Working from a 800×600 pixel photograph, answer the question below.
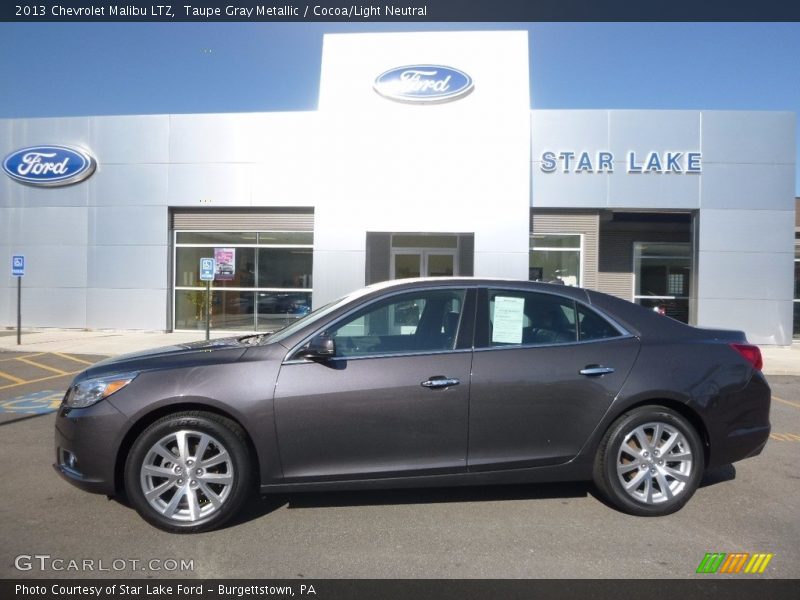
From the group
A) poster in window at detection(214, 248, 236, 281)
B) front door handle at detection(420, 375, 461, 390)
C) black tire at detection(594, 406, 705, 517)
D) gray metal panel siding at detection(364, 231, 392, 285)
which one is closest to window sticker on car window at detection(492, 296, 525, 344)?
front door handle at detection(420, 375, 461, 390)

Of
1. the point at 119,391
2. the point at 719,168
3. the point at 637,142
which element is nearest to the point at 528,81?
the point at 637,142

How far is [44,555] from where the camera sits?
315 cm

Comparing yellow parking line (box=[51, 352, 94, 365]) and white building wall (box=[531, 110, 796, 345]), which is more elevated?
white building wall (box=[531, 110, 796, 345])

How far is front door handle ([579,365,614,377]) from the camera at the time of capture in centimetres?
365

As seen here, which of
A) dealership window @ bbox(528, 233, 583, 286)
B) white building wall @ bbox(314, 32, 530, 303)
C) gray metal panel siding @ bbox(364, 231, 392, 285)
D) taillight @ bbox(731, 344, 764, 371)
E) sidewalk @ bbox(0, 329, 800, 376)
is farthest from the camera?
dealership window @ bbox(528, 233, 583, 286)

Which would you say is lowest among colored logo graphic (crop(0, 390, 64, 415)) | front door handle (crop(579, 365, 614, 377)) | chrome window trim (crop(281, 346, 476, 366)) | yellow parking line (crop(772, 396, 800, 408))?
colored logo graphic (crop(0, 390, 64, 415))

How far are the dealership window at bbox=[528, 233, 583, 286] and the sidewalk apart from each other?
4.96 m

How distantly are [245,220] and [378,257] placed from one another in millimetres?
4115

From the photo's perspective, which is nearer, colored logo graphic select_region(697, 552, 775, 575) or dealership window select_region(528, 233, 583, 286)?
colored logo graphic select_region(697, 552, 775, 575)

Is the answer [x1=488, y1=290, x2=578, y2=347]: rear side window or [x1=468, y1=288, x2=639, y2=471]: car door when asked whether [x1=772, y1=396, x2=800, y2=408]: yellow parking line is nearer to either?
[x1=468, y1=288, x2=639, y2=471]: car door

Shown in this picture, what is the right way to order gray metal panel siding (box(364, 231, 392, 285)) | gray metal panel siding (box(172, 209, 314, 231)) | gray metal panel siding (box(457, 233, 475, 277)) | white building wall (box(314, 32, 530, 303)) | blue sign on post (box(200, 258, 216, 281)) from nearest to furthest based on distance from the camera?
1. blue sign on post (box(200, 258, 216, 281))
2. white building wall (box(314, 32, 530, 303))
3. gray metal panel siding (box(457, 233, 475, 277))
4. gray metal panel siding (box(364, 231, 392, 285))
5. gray metal panel siding (box(172, 209, 314, 231))

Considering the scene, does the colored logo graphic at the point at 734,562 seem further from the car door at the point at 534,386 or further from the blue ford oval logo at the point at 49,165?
the blue ford oval logo at the point at 49,165

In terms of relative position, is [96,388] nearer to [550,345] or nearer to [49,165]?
[550,345]

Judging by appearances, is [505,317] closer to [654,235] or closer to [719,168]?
[719,168]
